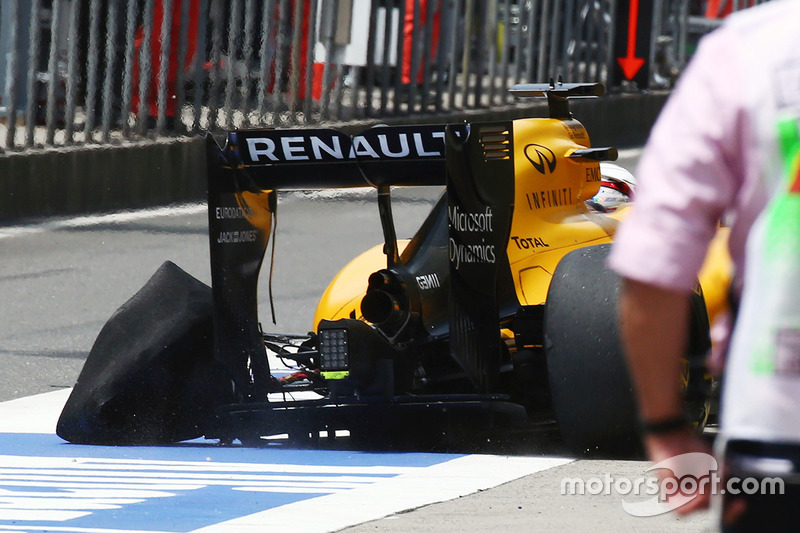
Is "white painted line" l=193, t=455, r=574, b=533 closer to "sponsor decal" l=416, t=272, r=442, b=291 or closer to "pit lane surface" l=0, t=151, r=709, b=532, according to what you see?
"pit lane surface" l=0, t=151, r=709, b=532

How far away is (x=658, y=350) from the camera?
234 centimetres

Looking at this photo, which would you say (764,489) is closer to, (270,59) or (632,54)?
(270,59)

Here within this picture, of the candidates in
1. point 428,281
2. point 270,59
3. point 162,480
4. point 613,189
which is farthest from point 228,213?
point 270,59

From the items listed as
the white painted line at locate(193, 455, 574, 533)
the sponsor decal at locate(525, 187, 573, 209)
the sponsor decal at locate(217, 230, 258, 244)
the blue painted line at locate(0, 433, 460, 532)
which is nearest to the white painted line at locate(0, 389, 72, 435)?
the blue painted line at locate(0, 433, 460, 532)

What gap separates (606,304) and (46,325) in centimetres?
→ 565

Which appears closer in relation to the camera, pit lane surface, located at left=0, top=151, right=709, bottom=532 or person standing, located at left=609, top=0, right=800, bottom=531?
person standing, located at left=609, top=0, right=800, bottom=531

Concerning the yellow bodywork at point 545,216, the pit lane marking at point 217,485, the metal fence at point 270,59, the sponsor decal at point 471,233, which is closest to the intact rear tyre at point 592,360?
the pit lane marking at point 217,485

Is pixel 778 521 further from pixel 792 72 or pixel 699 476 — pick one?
pixel 792 72

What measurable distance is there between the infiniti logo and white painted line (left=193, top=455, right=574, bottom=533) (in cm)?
138

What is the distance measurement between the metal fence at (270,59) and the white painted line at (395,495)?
30.2 feet

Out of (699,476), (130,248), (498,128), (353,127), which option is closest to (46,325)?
(130,248)

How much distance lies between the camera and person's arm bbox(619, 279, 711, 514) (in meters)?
2.33

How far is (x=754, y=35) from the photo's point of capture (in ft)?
7.66

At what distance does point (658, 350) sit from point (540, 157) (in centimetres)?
502
